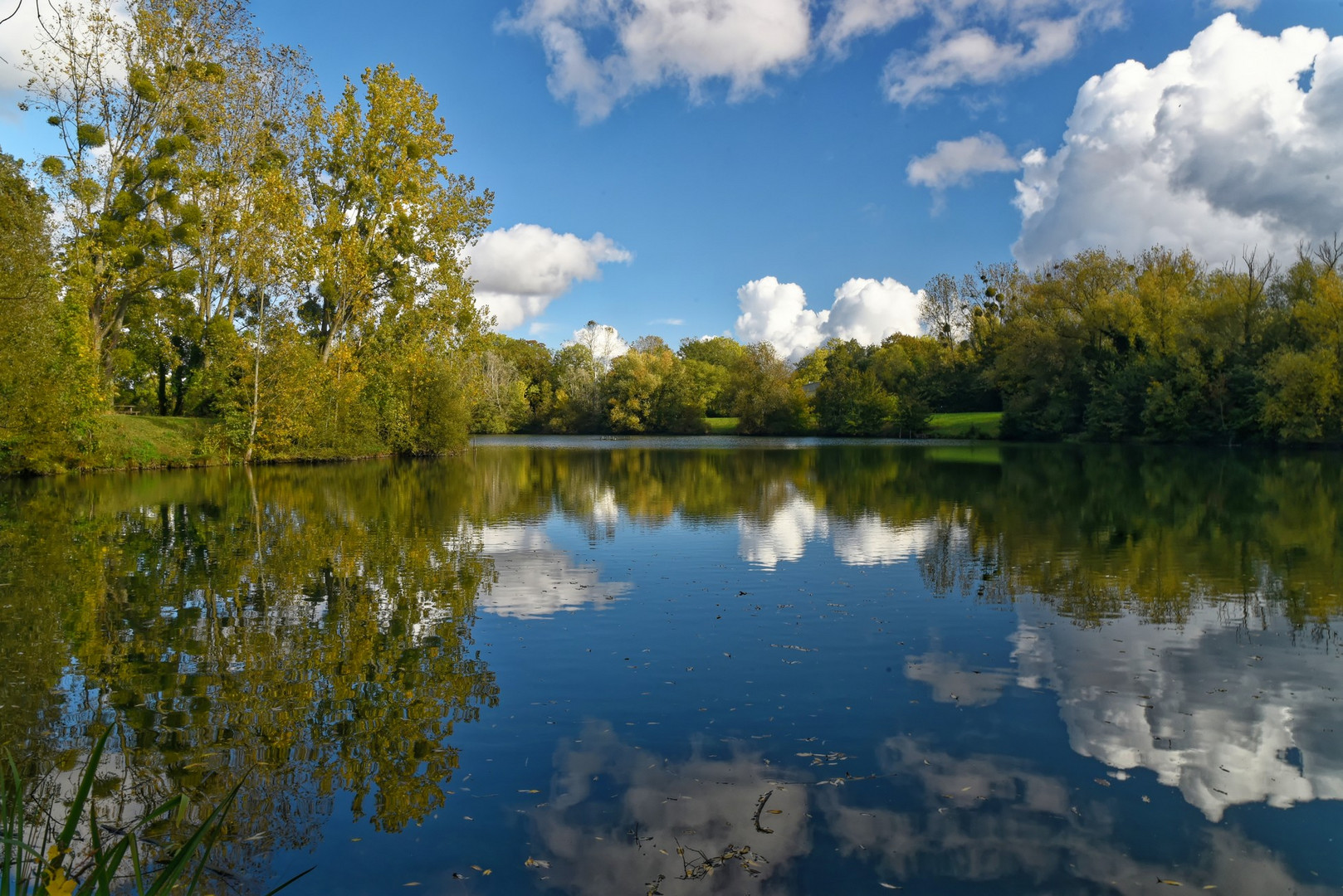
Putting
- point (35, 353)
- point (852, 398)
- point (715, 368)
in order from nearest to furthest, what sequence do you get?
point (35, 353) < point (852, 398) < point (715, 368)

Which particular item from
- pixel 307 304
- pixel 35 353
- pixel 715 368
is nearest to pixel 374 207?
pixel 307 304

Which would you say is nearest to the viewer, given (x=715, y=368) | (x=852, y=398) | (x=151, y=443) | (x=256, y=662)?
(x=256, y=662)

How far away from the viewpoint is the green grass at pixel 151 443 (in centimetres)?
3198

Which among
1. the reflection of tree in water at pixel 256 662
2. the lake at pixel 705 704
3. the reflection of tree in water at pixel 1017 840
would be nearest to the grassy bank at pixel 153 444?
the reflection of tree in water at pixel 256 662

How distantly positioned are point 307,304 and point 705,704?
38.8 m

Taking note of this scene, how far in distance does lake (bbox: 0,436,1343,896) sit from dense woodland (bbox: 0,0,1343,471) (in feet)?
61.0

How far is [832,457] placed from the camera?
47.6m

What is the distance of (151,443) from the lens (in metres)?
34.4

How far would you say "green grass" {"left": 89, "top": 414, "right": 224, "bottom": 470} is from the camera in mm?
31984

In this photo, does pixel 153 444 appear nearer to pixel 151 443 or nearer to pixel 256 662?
pixel 151 443

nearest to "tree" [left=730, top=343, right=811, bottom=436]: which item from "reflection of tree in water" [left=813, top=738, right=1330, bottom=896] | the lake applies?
the lake

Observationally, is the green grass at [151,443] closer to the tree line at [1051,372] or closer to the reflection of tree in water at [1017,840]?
the tree line at [1051,372]

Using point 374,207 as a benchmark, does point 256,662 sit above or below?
below

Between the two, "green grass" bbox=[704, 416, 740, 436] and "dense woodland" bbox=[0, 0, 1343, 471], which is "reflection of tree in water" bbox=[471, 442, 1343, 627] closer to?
"dense woodland" bbox=[0, 0, 1343, 471]
